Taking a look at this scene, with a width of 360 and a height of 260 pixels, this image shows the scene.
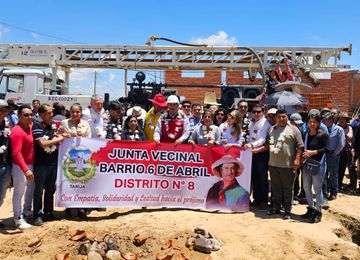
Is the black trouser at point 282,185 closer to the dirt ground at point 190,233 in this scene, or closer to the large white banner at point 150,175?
the dirt ground at point 190,233

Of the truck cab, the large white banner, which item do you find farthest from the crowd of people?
the truck cab

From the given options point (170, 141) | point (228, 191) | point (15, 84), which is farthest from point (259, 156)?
point (15, 84)

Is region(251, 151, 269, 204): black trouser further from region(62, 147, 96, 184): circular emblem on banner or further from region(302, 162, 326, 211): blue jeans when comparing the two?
region(62, 147, 96, 184): circular emblem on banner

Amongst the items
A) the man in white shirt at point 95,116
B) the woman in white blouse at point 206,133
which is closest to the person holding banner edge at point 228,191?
the woman in white blouse at point 206,133

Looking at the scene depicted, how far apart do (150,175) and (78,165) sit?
1159 mm

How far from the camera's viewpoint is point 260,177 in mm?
6539

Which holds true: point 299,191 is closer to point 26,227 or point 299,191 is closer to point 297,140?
point 297,140

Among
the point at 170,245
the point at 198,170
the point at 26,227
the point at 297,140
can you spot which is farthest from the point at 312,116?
the point at 26,227

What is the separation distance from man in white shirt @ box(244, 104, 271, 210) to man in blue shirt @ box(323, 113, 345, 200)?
159 centimetres

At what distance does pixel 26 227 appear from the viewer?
548cm

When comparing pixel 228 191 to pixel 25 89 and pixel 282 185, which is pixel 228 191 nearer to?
pixel 282 185

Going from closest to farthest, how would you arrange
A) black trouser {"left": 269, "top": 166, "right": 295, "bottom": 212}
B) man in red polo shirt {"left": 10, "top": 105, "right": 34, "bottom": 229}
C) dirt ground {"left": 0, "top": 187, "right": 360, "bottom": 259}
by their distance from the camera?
dirt ground {"left": 0, "top": 187, "right": 360, "bottom": 259}
man in red polo shirt {"left": 10, "top": 105, "right": 34, "bottom": 229}
black trouser {"left": 269, "top": 166, "right": 295, "bottom": 212}

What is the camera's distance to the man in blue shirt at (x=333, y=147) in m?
7.53

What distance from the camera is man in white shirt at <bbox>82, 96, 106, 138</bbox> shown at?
6063 mm
